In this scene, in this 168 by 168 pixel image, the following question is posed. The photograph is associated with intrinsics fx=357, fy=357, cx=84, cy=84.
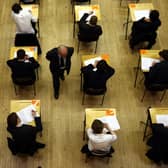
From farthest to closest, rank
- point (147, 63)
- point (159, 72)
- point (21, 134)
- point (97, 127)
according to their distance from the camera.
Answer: point (147, 63) → point (159, 72) → point (21, 134) → point (97, 127)

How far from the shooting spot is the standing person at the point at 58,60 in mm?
6359

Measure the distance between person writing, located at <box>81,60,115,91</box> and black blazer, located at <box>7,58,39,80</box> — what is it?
0.95 metres

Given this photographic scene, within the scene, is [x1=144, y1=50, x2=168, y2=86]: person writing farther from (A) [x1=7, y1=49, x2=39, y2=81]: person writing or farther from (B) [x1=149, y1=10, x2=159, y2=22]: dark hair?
(A) [x1=7, y1=49, x2=39, y2=81]: person writing

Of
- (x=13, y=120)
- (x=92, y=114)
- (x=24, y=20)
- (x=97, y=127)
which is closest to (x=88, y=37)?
(x=24, y=20)

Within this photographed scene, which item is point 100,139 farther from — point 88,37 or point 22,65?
point 88,37

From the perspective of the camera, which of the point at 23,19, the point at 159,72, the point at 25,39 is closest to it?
the point at 159,72

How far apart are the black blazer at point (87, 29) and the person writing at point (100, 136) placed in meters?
2.26

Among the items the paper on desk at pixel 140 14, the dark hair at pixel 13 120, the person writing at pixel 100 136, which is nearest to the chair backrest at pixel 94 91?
the person writing at pixel 100 136

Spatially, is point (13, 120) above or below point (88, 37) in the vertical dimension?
below

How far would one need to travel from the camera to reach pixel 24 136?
5586mm

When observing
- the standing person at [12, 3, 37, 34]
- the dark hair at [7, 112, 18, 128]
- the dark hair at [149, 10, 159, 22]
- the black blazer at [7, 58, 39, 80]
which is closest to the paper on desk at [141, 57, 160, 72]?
the dark hair at [149, 10, 159, 22]

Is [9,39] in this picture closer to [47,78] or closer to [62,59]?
[47,78]

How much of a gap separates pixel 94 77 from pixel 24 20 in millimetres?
1891

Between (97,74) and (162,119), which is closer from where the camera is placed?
(162,119)
